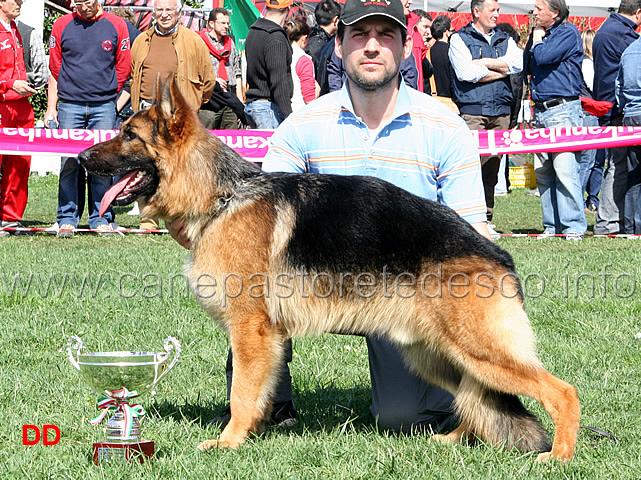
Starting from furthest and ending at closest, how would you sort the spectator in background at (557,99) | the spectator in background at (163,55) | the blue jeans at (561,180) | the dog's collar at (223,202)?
the blue jeans at (561,180), the spectator in background at (557,99), the spectator in background at (163,55), the dog's collar at (223,202)

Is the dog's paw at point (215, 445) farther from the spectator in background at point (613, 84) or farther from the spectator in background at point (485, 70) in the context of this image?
the spectator in background at point (613, 84)

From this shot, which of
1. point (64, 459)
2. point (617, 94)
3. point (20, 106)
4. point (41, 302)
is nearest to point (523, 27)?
point (617, 94)

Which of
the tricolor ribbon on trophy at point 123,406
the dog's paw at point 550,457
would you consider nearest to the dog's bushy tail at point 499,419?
the dog's paw at point 550,457

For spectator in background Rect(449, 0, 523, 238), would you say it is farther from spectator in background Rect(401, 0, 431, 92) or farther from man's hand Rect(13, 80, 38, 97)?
man's hand Rect(13, 80, 38, 97)

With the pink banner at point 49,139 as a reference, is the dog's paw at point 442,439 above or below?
below

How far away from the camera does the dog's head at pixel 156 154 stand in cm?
340

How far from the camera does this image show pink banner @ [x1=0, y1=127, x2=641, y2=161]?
9.16 meters

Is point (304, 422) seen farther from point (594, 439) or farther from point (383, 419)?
point (594, 439)

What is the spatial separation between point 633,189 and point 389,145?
682 centimetres

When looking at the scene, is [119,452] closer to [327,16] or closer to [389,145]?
[389,145]

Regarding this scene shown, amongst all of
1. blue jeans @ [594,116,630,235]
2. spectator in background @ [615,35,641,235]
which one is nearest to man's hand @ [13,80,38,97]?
spectator in background @ [615,35,641,235]

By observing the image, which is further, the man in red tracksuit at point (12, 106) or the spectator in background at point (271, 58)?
the spectator in background at point (271, 58)

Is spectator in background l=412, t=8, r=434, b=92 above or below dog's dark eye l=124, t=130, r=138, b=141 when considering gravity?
above

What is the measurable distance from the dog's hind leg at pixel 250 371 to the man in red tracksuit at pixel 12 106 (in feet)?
21.8
